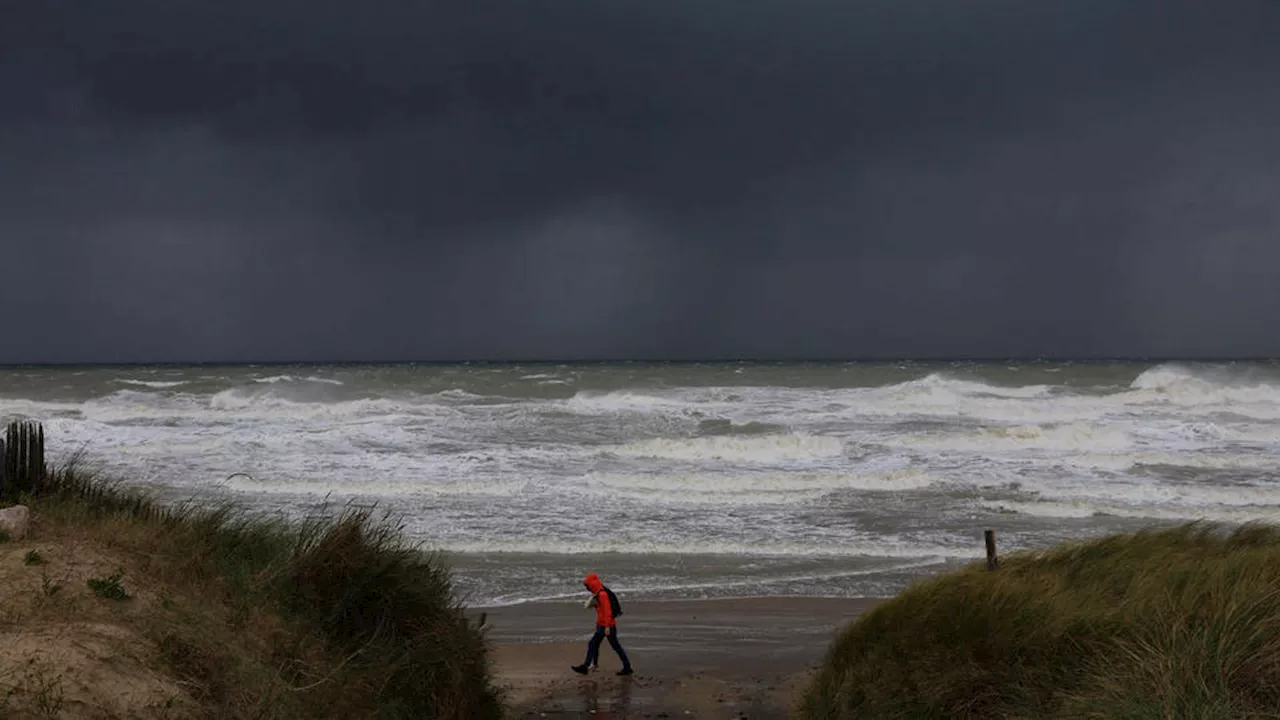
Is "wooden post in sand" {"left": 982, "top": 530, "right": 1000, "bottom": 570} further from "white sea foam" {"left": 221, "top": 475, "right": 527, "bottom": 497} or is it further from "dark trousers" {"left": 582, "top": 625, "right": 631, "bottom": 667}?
"white sea foam" {"left": 221, "top": 475, "right": 527, "bottom": 497}

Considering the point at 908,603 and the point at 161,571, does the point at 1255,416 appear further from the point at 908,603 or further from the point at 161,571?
the point at 161,571

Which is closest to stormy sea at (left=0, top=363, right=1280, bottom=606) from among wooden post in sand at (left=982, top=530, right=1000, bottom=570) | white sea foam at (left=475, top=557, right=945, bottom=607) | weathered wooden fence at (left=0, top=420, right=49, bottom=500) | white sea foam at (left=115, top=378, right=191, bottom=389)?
white sea foam at (left=475, top=557, right=945, bottom=607)

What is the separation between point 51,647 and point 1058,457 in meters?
28.4

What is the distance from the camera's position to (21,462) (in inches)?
325

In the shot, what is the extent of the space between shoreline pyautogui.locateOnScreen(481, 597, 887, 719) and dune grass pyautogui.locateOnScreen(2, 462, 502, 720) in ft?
5.64

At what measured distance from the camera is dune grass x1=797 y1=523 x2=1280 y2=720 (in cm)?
543

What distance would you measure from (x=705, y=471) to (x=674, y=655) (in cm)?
1446

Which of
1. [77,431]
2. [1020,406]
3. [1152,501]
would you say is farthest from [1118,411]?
[77,431]

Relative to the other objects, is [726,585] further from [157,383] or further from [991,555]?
[157,383]

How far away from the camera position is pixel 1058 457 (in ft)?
94.5

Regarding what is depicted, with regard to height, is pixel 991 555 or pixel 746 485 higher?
pixel 991 555

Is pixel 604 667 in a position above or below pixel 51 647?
below

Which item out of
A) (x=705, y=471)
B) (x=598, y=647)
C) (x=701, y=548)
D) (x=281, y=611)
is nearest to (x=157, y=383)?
(x=705, y=471)

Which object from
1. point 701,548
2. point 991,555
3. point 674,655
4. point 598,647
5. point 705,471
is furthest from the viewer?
point 705,471
